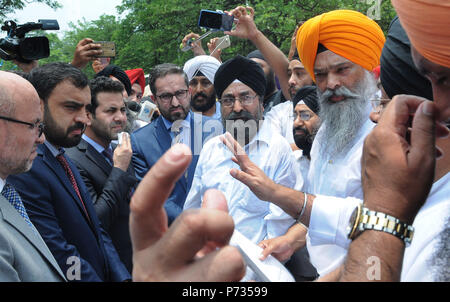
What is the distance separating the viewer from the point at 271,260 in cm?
201

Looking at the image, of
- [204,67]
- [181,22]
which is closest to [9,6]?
[181,22]

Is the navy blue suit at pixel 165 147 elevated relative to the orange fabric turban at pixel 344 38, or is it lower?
lower

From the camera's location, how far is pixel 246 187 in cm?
298

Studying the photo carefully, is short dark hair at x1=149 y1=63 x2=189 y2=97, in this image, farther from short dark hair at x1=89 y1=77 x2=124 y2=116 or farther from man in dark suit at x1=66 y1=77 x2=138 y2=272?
man in dark suit at x1=66 y1=77 x2=138 y2=272

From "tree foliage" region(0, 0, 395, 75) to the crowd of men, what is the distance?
9.25m

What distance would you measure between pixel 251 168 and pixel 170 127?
2.11 m

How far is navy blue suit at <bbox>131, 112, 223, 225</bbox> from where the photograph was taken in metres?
3.70

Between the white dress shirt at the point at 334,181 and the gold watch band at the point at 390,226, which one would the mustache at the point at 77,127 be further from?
the gold watch band at the point at 390,226

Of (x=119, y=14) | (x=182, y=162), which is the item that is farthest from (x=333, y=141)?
(x=119, y=14)

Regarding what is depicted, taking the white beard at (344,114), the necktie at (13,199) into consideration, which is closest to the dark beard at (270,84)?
the white beard at (344,114)

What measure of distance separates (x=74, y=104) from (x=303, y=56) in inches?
70.9

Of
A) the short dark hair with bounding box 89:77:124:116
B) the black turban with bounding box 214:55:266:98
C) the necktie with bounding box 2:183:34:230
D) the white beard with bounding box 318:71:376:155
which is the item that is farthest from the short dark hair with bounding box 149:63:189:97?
the necktie with bounding box 2:183:34:230

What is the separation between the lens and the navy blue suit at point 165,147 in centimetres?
370

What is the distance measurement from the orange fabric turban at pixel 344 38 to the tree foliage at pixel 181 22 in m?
9.11
